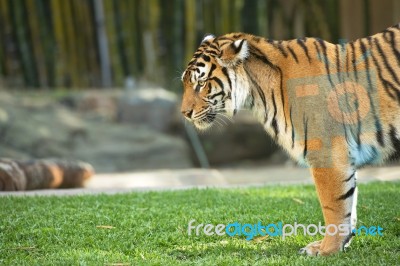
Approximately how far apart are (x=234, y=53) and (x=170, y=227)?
4.27 feet

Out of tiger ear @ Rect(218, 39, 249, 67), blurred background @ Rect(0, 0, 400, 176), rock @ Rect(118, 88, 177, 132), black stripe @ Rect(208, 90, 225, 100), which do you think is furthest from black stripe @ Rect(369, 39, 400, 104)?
rock @ Rect(118, 88, 177, 132)

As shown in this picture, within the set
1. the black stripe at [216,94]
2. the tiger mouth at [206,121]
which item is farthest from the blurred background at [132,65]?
the black stripe at [216,94]

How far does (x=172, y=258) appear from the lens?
414 cm

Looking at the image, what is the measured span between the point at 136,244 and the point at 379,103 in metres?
1.75

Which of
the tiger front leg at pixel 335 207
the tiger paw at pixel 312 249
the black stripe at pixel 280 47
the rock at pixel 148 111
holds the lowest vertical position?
the rock at pixel 148 111

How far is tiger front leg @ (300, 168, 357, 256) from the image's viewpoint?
4152 mm

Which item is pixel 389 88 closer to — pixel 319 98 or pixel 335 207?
pixel 319 98

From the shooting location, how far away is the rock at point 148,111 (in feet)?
37.3

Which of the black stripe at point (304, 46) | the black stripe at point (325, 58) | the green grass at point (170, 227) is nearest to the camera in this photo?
the green grass at point (170, 227)

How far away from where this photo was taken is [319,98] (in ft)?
14.0

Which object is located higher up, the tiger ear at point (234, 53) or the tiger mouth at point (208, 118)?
the tiger ear at point (234, 53)

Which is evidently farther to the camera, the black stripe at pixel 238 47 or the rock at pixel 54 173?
the rock at pixel 54 173

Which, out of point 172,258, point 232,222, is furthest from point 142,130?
point 172,258

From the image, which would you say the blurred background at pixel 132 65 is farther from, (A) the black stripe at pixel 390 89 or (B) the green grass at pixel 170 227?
(A) the black stripe at pixel 390 89
